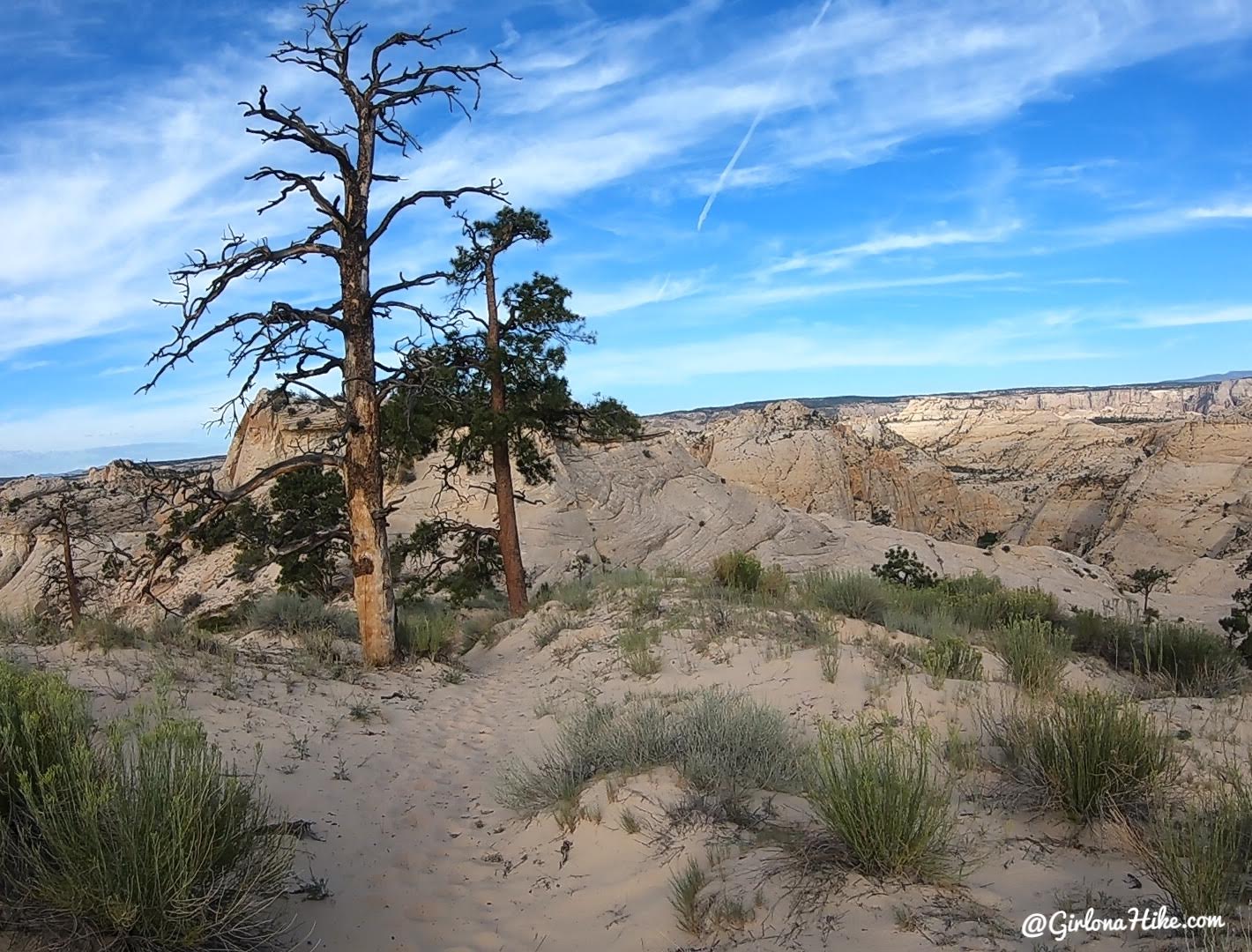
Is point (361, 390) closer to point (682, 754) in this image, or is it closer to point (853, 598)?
point (682, 754)

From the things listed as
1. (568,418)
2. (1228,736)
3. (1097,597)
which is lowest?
(1097,597)

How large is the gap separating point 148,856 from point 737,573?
11.6 meters

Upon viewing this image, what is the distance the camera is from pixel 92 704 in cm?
638

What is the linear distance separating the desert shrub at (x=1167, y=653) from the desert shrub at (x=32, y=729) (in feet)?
24.6

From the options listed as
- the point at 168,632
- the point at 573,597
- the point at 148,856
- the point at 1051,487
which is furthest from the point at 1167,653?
the point at 1051,487

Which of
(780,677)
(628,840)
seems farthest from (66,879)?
(780,677)

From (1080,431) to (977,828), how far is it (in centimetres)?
5394

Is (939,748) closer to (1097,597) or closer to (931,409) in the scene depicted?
(1097,597)

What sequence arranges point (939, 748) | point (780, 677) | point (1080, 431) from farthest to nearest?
point (1080, 431), point (780, 677), point (939, 748)

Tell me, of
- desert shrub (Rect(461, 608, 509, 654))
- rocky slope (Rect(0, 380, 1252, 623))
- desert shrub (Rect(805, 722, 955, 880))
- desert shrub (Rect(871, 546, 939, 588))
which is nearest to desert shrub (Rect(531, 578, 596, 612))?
desert shrub (Rect(461, 608, 509, 654))

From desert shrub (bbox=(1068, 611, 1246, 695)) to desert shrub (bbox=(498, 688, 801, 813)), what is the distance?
11.6ft

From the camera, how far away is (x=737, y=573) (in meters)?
14.1

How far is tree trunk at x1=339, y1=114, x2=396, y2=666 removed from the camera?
9789 mm

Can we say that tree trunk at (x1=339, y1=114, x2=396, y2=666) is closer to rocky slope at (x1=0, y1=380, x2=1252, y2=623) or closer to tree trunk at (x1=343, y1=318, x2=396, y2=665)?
tree trunk at (x1=343, y1=318, x2=396, y2=665)
